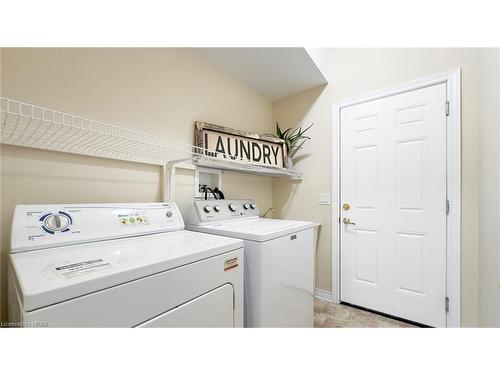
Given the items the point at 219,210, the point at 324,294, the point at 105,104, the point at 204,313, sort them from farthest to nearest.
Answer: the point at 324,294
the point at 219,210
the point at 105,104
the point at 204,313

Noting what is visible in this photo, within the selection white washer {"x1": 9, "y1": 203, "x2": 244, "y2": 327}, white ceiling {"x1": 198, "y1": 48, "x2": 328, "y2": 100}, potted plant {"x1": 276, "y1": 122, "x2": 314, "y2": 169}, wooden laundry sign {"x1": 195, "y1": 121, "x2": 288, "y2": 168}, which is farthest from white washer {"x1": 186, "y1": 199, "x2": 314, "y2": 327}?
white ceiling {"x1": 198, "y1": 48, "x2": 328, "y2": 100}

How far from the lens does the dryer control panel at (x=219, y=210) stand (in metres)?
1.50

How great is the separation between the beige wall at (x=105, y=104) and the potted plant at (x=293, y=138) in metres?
0.76

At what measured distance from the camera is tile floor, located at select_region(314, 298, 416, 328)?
6.03 feet

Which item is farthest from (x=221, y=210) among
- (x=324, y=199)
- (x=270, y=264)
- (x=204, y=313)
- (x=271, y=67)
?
(x=271, y=67)

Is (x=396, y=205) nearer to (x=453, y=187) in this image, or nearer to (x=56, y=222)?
(x=453, y=187)

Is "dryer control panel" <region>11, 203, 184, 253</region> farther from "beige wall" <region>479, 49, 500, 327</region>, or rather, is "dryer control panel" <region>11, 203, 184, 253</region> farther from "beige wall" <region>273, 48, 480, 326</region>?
"beige wall" <region>479, 49, 500, 327</region>

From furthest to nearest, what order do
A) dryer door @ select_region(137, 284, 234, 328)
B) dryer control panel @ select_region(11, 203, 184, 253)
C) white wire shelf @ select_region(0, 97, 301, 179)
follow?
white wire shelf @ select_region(0, 97, 301, 179) → dryer control panel @ select_region(11, 203, 184, 253) → dryer door @ select_region(137, 284, 234, 328)

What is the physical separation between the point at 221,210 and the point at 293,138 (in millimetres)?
1287

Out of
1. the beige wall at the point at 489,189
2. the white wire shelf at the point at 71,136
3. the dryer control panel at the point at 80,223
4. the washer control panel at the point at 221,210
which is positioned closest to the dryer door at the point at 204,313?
the dryer control panel at the point at 80,223

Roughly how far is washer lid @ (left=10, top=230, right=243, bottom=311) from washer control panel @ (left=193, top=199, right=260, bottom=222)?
16.8 inches

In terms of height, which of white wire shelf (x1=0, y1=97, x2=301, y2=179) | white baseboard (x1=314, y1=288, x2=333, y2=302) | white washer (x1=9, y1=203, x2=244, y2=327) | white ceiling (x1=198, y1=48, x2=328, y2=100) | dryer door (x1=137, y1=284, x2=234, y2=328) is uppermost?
white ceiling (x1=198, y1=48, x2=328, y2=100)

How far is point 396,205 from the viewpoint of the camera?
1918 millimetres

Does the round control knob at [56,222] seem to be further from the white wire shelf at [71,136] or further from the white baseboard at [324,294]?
the white baseboard at [324,294]
